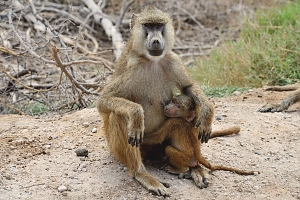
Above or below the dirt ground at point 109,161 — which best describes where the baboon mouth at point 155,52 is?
above

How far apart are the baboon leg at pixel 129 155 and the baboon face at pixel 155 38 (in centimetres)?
64

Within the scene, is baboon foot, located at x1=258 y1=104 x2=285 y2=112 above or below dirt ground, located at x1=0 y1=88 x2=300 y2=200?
above

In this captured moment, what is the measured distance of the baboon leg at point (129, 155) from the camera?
442 cm

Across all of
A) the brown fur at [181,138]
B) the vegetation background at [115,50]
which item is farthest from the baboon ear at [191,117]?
the vegetation background at [115,50]

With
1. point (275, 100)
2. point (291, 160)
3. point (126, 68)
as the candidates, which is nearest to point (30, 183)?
point (126, 68)

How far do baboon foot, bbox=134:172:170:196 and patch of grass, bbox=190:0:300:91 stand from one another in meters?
3.97

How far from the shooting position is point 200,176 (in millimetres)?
4605

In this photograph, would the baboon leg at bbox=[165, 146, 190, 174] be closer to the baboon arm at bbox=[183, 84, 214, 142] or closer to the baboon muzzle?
the baboon arm at bbox=[183, 84, 214, 142]

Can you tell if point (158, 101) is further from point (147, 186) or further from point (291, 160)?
point (291, 160)

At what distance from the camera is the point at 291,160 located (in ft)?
16.9

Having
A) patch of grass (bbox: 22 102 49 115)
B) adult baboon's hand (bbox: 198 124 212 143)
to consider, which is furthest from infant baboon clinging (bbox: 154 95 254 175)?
patch of grass (bbox: 22 102 49 115)

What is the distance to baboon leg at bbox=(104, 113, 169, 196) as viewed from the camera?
4422 mm

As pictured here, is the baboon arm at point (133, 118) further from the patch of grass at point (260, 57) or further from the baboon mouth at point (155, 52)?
the patch of grass at point (260, 57)

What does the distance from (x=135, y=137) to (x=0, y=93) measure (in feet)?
11.8
